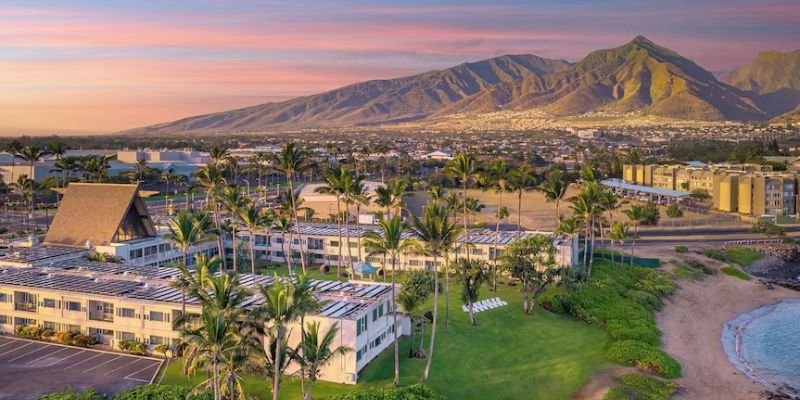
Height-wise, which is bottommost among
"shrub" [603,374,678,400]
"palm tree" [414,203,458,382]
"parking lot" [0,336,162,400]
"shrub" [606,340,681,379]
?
"shrub" [603,374,678,400]

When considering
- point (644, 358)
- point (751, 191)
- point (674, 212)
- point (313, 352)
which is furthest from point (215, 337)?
point (751, 191)

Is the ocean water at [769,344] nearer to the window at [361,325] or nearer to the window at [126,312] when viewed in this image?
the window at [361,325]

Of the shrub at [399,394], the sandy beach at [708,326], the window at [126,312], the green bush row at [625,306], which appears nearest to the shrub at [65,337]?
the window at [126,312]

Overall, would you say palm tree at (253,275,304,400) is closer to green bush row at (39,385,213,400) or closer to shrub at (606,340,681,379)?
green bush row at (39,385,213,400)

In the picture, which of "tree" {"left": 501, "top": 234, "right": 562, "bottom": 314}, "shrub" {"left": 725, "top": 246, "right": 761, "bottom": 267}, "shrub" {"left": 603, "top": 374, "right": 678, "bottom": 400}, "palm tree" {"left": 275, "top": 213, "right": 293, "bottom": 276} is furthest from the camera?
"shrub" {"left": 725, "top": 246, "right": 761, "bottom": 267}

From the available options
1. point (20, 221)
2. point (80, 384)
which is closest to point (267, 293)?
point (80, 384)

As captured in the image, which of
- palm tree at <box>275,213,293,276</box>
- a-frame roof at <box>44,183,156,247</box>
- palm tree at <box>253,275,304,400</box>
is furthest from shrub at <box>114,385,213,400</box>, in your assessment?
a-frame roof at <box>44,183,156,247</box>

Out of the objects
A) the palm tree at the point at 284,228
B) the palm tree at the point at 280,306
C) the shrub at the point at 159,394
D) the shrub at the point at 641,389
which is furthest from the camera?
the palm tree at the point at 284,228
